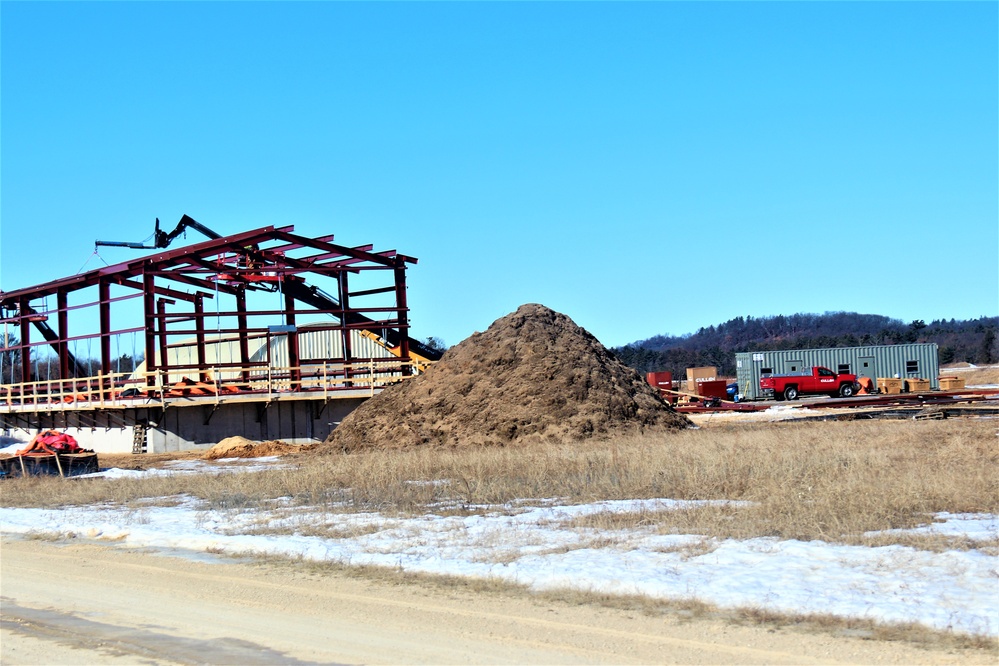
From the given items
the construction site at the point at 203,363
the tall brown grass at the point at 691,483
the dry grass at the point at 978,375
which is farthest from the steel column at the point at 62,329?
the dry grass at the point at 978,375

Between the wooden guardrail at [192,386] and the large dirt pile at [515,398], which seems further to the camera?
the wooden guardrail at [192,386]

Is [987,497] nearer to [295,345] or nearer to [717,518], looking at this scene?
[717,518]

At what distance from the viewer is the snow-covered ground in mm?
7914

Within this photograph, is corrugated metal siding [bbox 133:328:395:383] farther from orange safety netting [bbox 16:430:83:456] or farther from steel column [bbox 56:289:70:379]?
orange safety netting [bbox 16:430:83:456]

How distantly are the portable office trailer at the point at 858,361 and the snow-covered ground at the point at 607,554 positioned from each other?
4874 centimetres

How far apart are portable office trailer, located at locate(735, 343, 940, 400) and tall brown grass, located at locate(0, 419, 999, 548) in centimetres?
3750

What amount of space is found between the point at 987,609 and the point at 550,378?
68.6 ft

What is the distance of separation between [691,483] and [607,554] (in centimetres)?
470

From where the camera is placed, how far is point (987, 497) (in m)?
12.2

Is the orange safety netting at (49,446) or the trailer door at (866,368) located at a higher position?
the trailer door at (866,368)

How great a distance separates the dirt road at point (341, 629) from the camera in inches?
271

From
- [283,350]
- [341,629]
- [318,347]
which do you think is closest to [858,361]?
[318,347]

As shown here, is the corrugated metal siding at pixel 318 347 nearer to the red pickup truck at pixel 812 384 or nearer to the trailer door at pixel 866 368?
the red pickup truck at pixel 812 384

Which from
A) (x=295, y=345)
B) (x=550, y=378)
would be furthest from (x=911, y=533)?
(x=295, y=345)
